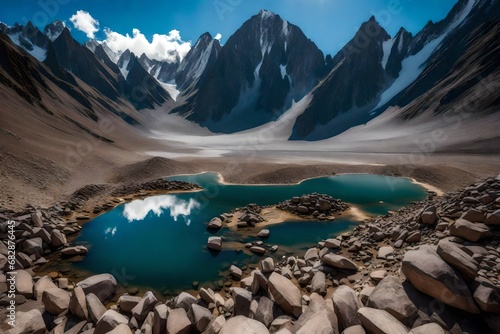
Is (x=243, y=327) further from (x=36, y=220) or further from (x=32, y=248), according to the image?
(x=36, y=220)

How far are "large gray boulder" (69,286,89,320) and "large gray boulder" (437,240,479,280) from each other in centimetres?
1212

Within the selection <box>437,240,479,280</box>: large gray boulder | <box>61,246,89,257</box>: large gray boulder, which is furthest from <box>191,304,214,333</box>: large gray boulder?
<box>61,246,89,257</box>: large gray boulder

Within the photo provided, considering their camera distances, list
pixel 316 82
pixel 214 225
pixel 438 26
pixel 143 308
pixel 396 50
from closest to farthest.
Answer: pixel 143 308, pixel 214 225, pixel 438 26, pixel 396 50, pixel 316 82

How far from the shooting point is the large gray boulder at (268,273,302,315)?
8.23m

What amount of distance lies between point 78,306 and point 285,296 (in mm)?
7397

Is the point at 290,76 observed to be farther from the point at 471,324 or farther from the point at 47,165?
the point at 471,324

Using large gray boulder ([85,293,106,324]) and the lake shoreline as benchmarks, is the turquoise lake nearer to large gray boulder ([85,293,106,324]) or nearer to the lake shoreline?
the lake shoreline

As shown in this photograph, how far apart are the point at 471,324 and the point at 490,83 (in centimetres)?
10466

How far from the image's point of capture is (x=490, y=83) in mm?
77750

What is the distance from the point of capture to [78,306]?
348 inches

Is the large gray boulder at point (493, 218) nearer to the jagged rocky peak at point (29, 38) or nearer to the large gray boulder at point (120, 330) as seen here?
the large gray boulder at point (120, 330)

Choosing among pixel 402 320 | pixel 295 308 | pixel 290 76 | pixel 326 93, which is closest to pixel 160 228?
pixel 295 308

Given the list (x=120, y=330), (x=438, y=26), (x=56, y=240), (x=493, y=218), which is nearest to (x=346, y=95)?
(x=438, y=26)

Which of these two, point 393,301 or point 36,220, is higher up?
point 36,220
